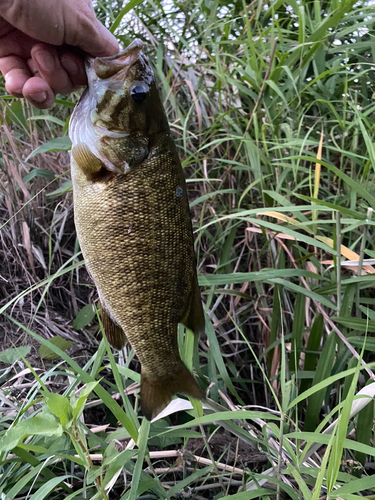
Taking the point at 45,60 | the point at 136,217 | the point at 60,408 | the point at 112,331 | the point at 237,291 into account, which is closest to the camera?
the point at 60,408

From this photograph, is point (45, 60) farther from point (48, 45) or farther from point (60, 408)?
point (60, 408)

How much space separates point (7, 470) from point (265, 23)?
248 cm

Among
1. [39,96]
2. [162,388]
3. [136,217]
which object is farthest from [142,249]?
[39,96]

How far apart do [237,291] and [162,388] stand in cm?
54

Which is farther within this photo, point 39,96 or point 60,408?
point 39,96

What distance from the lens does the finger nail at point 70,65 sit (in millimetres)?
1307

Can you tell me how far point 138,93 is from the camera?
108cm

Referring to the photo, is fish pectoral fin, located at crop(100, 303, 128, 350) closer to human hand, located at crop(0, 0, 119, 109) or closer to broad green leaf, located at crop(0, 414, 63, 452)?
broad green leaf, located at crop(0, 414, 63, 452)

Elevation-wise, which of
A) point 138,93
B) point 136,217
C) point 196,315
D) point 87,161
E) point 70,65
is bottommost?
point 196,315

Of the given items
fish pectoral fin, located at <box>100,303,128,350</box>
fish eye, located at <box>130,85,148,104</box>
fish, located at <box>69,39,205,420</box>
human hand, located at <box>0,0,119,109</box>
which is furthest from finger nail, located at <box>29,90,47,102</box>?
fish pectoral fin, located at <box>100,303,128,350</box>

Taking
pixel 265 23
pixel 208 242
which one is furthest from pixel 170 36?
pixel 208 242

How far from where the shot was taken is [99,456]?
1060mm

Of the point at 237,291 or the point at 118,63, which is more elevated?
the point at 118,63

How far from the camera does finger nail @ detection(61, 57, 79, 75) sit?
131 centimetres
